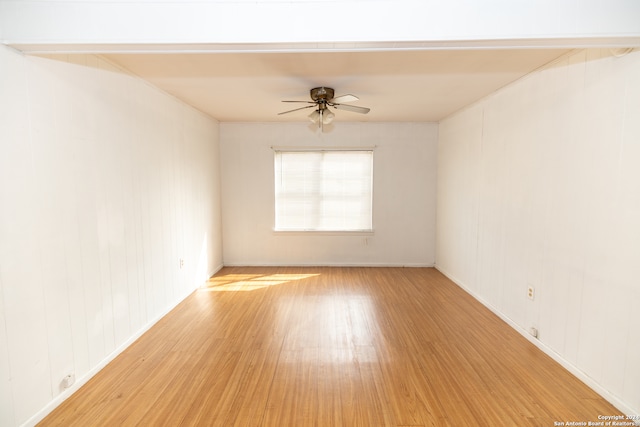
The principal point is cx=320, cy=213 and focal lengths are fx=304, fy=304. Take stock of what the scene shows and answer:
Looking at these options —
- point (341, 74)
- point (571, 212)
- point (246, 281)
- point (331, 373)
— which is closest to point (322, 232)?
point (246, 281)

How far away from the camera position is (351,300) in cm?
385

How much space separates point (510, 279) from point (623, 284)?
1273mm

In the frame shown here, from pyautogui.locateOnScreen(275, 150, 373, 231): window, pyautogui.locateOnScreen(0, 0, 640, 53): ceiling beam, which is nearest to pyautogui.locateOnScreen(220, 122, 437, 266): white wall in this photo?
pyautogui.locateOnScreen(275, 150, 373, 231): window

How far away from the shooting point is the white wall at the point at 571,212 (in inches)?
75.7

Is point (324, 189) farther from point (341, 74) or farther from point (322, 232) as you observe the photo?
point (341, 74)

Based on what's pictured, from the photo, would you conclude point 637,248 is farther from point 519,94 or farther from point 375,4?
point 375,4

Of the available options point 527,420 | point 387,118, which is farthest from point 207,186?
point 527,420

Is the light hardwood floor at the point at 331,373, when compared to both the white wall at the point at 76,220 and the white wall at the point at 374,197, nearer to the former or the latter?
the white wall at the point at 76,220

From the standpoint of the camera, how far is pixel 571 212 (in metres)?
2.38

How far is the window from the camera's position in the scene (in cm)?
538

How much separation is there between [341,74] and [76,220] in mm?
2500

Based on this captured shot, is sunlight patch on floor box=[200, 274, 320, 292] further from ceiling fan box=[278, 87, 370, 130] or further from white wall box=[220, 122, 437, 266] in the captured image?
ceiling fan box=[278, 87, 370, 130]

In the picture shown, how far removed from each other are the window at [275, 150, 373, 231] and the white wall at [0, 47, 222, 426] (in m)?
2.13

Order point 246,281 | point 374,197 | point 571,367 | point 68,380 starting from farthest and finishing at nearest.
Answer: point 374,197, point 246,281, point 571,367, point 68,380
